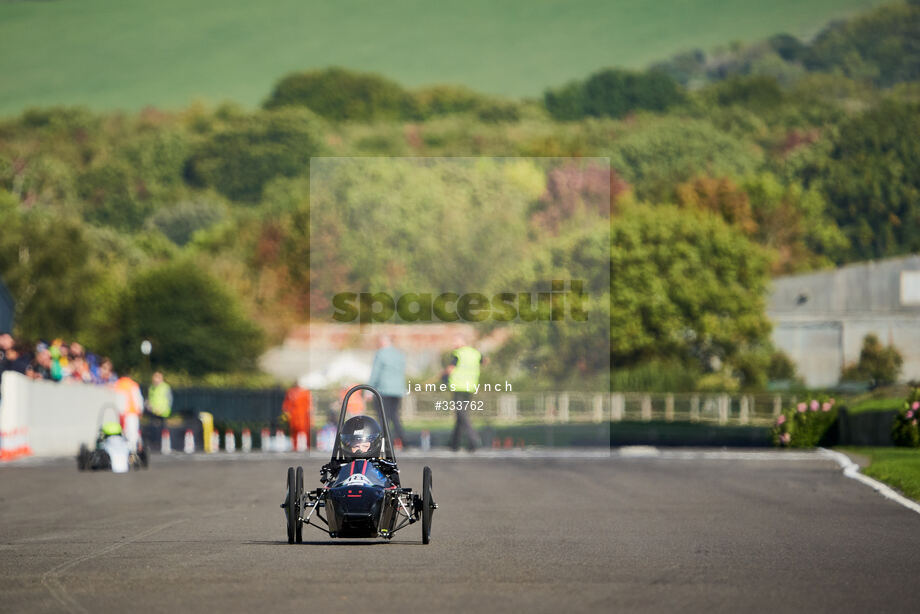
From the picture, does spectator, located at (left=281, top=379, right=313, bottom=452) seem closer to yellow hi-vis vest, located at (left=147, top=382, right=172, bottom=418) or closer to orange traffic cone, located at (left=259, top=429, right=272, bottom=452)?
orange traffic cone, located at (left=259, top=429, right=272, bottom=452)

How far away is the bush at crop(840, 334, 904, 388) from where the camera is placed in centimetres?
8011

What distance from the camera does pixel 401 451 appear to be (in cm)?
3338

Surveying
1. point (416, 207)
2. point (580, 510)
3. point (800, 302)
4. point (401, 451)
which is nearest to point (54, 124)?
point (416, 207)

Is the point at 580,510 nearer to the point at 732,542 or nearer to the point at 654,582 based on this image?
the point at 732,542

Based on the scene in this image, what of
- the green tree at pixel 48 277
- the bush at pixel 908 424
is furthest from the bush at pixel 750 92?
the bush at pixel 908 424

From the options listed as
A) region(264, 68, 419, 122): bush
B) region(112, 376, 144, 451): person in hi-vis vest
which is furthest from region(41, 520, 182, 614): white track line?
region(264, 68, 419, 122): bush

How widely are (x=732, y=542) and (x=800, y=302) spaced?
75585 millimetres

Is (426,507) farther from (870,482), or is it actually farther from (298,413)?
(298,413)

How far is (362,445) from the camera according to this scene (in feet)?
45.2

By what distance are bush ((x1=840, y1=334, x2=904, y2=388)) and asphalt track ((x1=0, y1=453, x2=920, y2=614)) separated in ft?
191

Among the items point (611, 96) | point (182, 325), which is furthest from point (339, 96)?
point (182, 325)

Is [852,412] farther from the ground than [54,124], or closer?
closer

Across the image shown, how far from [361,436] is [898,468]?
11.2 metres

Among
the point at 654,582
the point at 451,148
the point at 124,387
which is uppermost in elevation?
the point at 451,148
